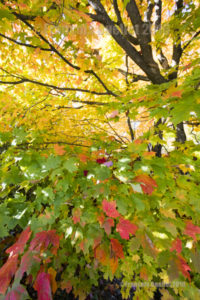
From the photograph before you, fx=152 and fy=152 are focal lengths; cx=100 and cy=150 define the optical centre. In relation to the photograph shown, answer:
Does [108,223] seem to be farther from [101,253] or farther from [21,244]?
[21,244]

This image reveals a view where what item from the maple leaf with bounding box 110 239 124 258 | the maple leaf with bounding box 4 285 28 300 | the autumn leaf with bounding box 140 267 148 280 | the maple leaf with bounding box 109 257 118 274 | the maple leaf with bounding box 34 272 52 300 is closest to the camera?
the maple leaf with bounding box 4 285 28 300

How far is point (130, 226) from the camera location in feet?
4.56

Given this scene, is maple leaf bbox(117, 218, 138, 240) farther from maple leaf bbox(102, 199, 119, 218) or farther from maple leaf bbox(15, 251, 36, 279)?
maple leaf bbox(15, 251, 36, 279)

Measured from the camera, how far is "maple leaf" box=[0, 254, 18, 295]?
1111 mm

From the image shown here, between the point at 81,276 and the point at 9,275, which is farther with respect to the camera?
the point at 81,276

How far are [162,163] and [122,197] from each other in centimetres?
49

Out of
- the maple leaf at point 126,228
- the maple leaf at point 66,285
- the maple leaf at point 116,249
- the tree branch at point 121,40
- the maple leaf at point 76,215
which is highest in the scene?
the tree branch at point 121,40

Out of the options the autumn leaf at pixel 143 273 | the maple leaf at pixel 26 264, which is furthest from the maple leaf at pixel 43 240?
the autumn leaf at pixel 143 273

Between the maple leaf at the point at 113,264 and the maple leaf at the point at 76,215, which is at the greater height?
the maple leaf at the point at 76,215

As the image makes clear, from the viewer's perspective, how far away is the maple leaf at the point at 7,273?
1.11 meters

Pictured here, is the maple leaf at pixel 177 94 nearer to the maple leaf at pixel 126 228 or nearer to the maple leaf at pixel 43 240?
the maple leaf at pixel 126 228

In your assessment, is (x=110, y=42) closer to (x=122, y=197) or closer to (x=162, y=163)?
(x=162, y=163)

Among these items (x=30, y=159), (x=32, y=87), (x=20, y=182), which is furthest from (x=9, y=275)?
(x=32, y=87)

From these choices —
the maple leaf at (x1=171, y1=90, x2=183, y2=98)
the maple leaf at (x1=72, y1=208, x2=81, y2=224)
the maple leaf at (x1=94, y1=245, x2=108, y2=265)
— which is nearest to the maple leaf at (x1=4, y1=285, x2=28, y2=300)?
the maple leaf at (x1=72, y1=208, x2=81, y2=224)
